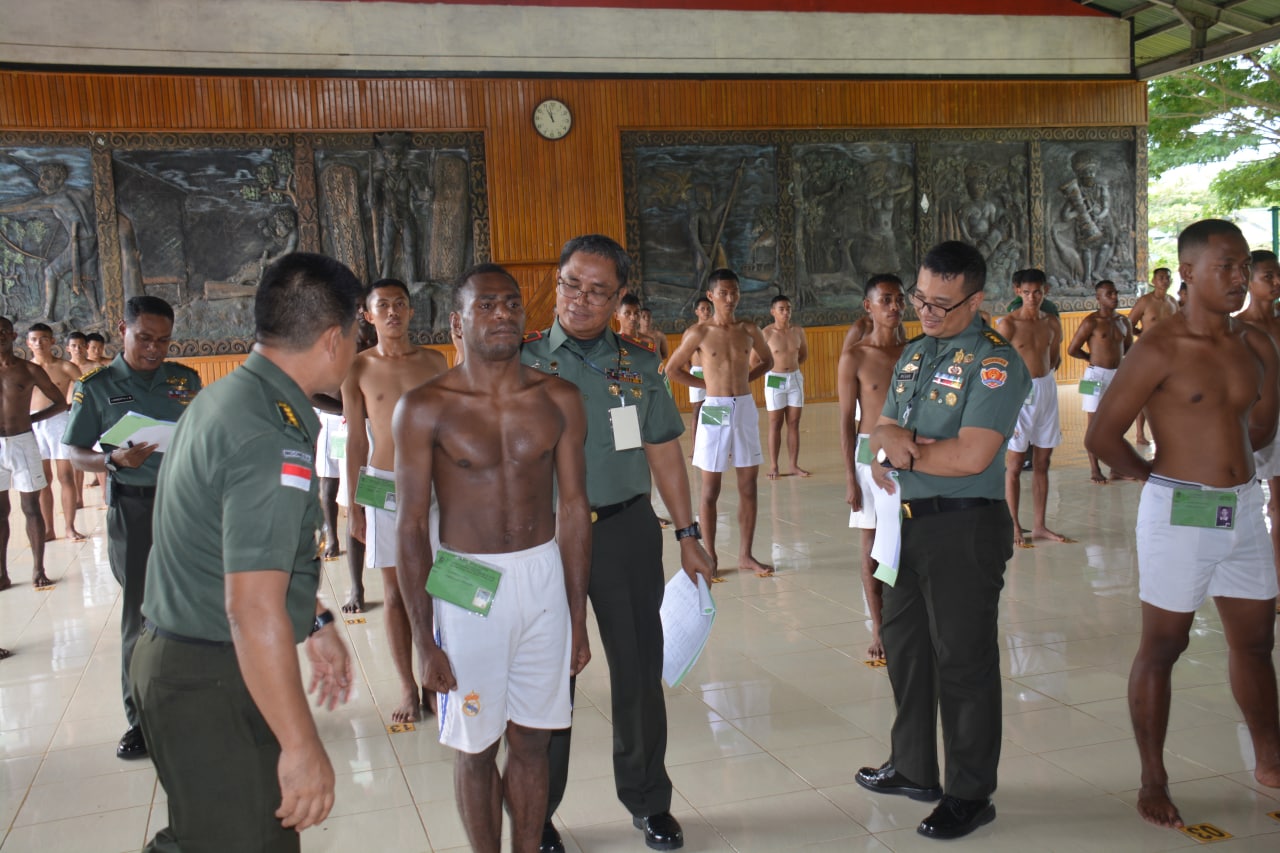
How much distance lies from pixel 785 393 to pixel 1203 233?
7.39 meters

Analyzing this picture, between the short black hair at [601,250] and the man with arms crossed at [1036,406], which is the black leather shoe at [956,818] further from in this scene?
the man with arms crossed at [1036,406]

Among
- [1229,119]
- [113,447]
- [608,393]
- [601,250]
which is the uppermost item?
[1229,119]

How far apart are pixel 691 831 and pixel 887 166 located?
14.6 metres

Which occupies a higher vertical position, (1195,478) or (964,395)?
(964,395)

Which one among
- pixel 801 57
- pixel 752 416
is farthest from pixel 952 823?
pixel 801 57

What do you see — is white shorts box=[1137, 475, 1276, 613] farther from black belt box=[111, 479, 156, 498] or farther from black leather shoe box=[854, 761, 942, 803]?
black belt box=[111, 479, 156, 498]

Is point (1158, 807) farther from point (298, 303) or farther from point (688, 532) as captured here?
point (298, 303)

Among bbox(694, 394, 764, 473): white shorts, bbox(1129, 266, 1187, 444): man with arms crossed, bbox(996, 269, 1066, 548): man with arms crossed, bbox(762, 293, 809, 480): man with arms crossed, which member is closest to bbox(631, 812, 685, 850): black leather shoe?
bbox(694, 394, 764, 473): white shorts

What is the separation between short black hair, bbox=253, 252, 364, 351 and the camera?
199 cm

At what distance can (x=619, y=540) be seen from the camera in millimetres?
3238

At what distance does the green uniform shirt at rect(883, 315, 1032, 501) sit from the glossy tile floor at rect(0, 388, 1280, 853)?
1.07 meters

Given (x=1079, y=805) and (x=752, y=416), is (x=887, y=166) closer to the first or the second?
(x=752, y=416)

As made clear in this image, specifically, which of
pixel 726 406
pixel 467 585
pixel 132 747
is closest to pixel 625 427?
pixel 467 585

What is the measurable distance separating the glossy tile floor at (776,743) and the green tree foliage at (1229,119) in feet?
48.6
